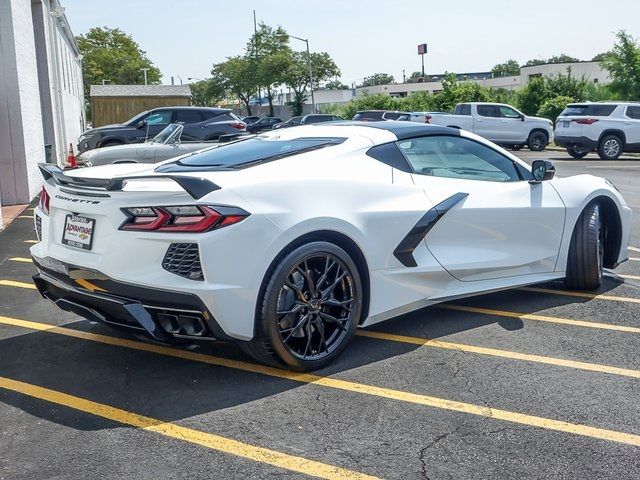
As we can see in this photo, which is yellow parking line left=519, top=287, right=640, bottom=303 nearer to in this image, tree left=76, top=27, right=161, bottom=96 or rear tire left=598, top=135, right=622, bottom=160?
rear tire left=598, top=135, right=622, bottom=160

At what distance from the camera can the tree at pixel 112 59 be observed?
79812 mm

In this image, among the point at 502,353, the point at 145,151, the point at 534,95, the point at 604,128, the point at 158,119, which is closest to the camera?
the point at 502,353

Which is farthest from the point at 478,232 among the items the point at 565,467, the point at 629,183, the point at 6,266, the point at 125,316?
the point at 629,183

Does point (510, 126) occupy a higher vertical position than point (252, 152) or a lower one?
lower

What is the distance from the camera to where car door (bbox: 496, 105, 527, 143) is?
27.5 m

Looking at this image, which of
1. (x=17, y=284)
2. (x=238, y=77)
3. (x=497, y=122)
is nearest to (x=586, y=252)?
(x=17, y=284)

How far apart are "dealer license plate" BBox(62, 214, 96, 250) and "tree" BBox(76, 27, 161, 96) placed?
77.3m

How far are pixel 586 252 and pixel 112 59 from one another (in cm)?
8276

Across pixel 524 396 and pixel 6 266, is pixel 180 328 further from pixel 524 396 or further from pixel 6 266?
pixel 6 266

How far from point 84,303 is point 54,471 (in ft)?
4.01

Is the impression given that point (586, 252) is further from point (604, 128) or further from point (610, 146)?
point (610, 146)

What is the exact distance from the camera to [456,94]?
39.1 m

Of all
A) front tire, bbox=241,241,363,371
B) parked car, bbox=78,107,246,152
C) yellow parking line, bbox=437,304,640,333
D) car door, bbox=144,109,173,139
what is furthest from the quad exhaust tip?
car door, bbox=144,109,173,139

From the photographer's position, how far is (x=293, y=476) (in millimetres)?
3055
